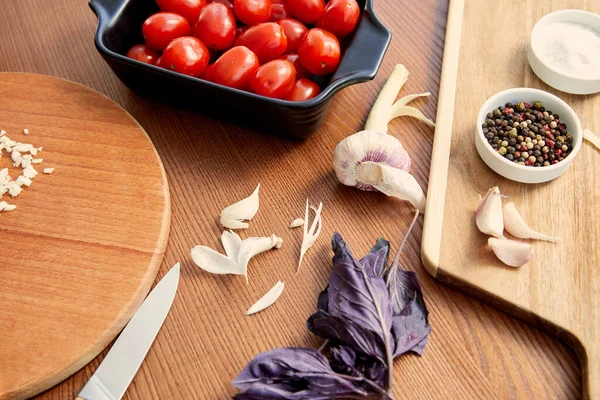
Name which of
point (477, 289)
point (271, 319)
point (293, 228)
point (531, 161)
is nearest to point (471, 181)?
point (531, 161)

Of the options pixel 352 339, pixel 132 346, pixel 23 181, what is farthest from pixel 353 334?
pixel 23 181

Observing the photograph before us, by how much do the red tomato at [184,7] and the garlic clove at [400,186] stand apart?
0.47 m

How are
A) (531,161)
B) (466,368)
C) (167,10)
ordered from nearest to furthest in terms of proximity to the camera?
(466,368)
(531,161)
(167,10)

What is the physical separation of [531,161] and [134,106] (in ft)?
2.48

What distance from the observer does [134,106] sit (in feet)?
4.00

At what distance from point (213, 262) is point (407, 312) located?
32 cm

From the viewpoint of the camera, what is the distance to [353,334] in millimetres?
865

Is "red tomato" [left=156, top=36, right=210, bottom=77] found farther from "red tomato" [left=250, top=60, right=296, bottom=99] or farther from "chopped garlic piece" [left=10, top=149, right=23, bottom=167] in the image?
"chopped garlic piece" [left=10, top=149, right=23, bottom=167]

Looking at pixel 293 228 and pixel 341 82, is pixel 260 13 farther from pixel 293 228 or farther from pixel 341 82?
pixel 293 228

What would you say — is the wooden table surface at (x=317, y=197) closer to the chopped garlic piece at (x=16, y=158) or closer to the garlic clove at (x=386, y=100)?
the garlic clove at (x=386, y=100)

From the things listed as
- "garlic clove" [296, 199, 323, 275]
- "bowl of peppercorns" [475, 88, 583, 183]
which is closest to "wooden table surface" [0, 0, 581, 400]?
"garlic clove" [296, 199, 323, 275]

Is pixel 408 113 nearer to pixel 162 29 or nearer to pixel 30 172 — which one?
pixel 162 29

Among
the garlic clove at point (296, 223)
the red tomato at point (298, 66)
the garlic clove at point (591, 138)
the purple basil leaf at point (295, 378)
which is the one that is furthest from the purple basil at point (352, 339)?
the garlic clove at point (591, 138)

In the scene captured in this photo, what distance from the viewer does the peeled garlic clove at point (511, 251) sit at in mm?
952
